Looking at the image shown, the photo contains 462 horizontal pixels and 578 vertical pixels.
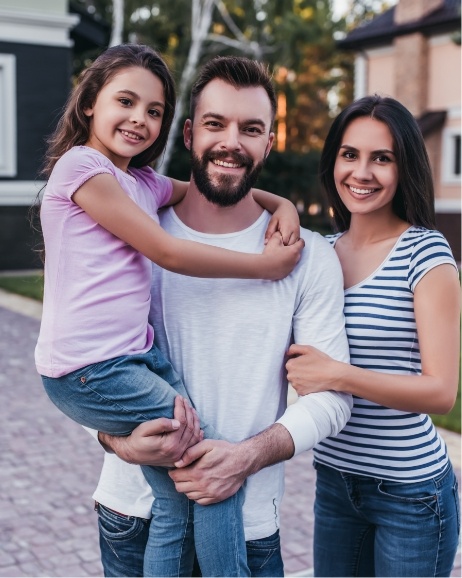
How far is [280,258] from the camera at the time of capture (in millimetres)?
2369

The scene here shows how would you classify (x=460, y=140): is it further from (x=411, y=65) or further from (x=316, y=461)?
(x=316, y=461)

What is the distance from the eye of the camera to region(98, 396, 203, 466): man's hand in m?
2.24

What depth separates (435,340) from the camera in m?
2.35

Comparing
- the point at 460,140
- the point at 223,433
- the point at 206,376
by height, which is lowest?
the point at 223,433

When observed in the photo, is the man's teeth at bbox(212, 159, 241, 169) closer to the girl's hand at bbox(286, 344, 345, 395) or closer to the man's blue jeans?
the girl's hand at bbox(286, 344, 345, 395)

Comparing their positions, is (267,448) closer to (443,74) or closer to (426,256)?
(426,256)

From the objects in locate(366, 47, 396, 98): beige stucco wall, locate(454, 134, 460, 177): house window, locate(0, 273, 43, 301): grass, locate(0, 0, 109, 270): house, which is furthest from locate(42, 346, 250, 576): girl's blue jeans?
locate(366, 47, 396, 98): beige stucco wall

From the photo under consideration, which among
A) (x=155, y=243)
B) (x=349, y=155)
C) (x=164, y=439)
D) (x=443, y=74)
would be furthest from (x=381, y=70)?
(x=164, y=439)

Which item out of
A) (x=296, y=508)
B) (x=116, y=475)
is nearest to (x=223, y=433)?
(x=116, y=475)

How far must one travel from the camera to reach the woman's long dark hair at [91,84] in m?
2.53

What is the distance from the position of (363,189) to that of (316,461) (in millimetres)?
945

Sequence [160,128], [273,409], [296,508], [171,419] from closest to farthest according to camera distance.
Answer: [171,419]
[273,409]
[160,128]
[296,508]

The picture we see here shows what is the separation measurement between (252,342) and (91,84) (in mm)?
981

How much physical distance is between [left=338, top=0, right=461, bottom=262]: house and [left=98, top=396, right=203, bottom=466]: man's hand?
19280mm
